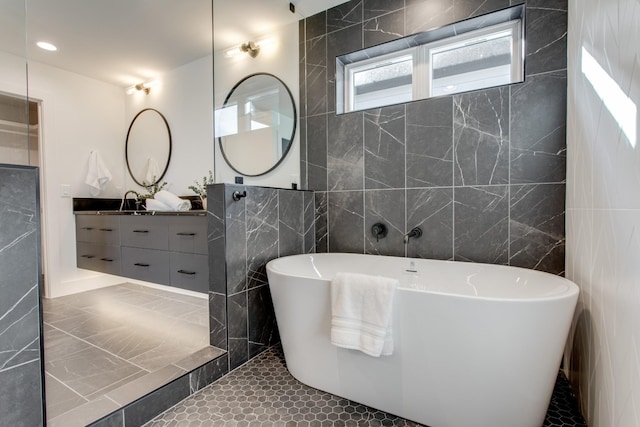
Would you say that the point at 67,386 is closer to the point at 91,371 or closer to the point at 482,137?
the point at 91,371

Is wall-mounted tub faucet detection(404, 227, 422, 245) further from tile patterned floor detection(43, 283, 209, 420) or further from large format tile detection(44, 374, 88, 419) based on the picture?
large format tile detection(44, 374, 88, 419)

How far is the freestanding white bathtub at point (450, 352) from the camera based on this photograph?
3.62 ft

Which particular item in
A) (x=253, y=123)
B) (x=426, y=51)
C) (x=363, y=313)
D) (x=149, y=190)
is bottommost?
(x=363, y=313)

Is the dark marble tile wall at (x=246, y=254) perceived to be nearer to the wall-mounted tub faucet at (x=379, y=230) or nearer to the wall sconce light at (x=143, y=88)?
the wall-mounted tub faucet at (x=379, y=230)

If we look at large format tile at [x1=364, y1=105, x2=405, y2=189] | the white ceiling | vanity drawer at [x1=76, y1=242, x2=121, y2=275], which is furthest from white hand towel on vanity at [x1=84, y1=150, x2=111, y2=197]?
large format tile at [x1=364, y1=105, x2=405, y2=189]

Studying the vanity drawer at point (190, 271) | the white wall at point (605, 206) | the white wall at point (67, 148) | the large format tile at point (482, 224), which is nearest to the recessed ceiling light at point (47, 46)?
the white wall at point (67, 148)

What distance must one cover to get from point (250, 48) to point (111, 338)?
2.56m

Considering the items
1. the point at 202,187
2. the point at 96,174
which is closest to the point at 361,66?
the point at 202,187

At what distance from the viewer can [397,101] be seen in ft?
7.52

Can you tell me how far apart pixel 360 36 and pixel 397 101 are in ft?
1.87

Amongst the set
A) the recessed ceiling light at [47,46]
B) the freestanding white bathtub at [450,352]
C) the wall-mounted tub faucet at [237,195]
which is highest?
the recessed ceiling light at [47,46]

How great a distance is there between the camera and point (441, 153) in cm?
200

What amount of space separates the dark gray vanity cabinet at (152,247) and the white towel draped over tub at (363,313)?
4.24 ft

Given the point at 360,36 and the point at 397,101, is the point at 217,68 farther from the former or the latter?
the point at 397,101
